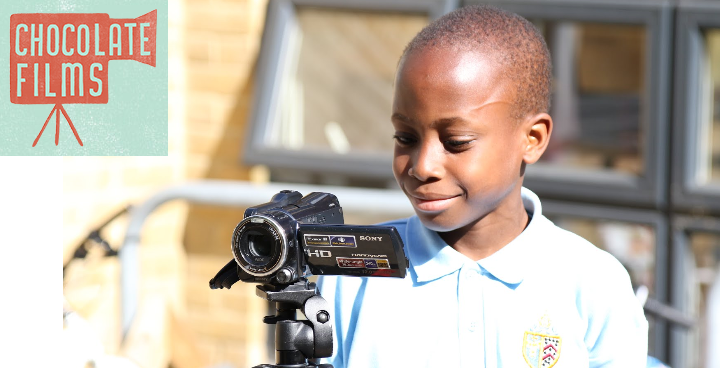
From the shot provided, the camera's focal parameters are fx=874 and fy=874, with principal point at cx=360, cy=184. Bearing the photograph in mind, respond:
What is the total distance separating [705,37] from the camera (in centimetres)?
324

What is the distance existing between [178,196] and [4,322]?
1.63 metres

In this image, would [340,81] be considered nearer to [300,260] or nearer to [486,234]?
[486,234]

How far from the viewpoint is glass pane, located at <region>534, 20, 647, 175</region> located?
3.40 m

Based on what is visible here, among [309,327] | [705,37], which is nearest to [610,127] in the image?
[705,37]

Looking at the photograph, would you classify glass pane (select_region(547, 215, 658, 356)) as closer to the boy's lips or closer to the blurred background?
the blurred background

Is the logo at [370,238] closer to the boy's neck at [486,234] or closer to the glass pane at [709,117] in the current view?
the boy's neck at [486,234]

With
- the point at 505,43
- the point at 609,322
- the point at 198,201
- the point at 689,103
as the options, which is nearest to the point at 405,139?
the point at 505,43

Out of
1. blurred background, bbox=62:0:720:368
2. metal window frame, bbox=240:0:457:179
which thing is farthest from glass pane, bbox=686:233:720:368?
metal window frame, bbox=240:0:457:179

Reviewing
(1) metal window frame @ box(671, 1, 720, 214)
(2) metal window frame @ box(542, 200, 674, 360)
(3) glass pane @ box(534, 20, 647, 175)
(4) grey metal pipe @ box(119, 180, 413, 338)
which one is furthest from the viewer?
(3) glass pane @ box(534, 20, 647, 175)

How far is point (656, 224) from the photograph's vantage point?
329cm

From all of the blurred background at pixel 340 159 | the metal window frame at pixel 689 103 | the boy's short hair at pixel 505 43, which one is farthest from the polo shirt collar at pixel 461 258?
the metal window frame at pixel 689 103

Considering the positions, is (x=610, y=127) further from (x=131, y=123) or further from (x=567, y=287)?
(x=131, y=123)

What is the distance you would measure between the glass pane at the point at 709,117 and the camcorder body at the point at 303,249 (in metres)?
2.34

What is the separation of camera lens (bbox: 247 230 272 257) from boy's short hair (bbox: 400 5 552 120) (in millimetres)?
404
